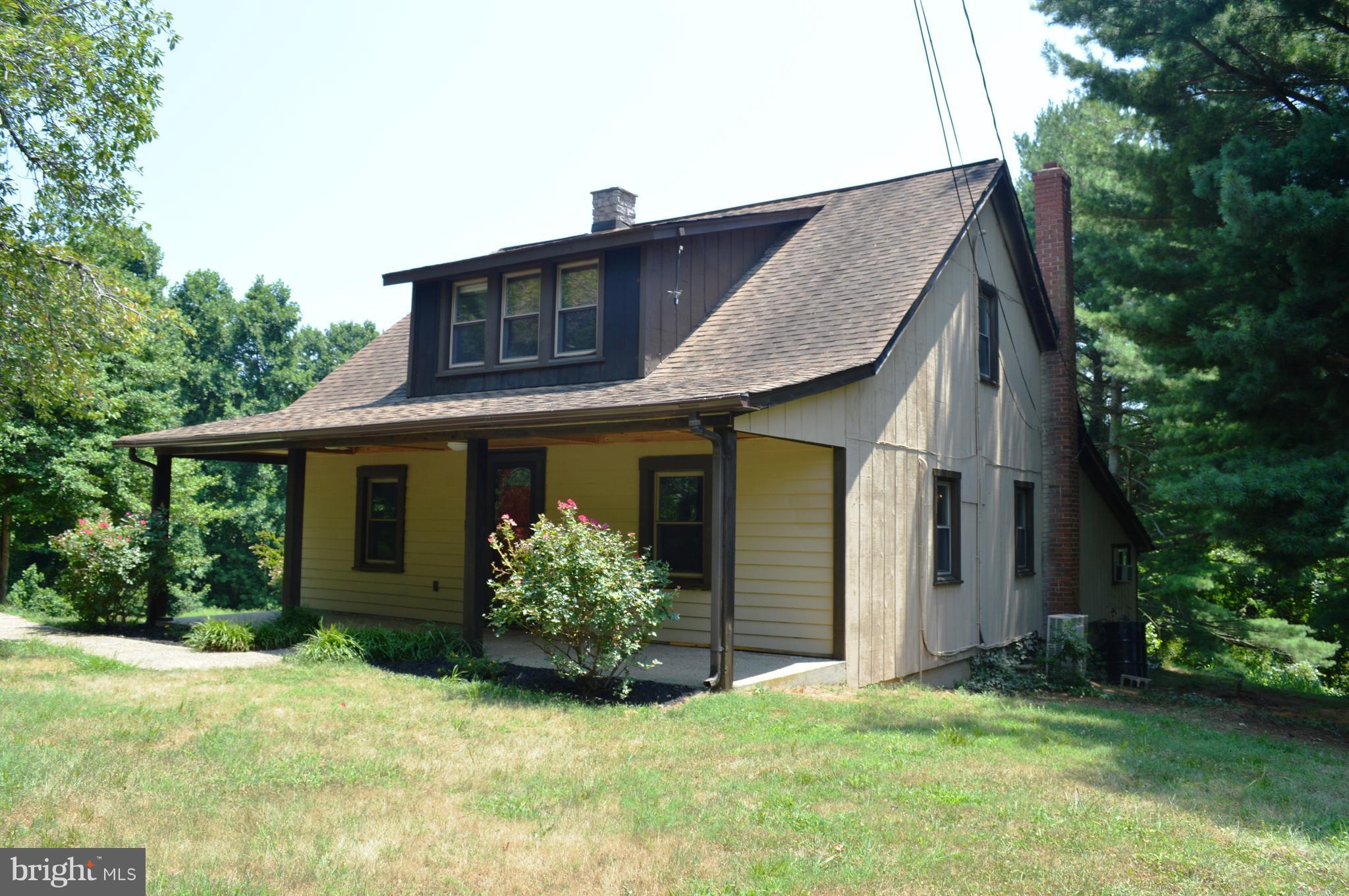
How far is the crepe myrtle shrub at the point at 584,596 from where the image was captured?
322 inches

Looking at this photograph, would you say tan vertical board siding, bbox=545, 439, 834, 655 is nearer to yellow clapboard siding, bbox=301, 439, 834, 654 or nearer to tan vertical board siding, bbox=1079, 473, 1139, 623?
yellow clapboard siding, bbox=301, 439, 834, 654

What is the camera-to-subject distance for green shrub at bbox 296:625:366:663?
1013 centimetres

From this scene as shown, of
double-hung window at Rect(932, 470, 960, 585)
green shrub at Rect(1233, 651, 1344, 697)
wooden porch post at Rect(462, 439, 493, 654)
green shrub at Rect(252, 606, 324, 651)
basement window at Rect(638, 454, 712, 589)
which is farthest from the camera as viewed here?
green shrub at Rect(1233, 651, 1344, 697)

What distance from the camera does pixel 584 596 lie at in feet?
26.8

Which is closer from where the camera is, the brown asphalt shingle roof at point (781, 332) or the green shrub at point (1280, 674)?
the brown asphalt shingle roof at point (781, 332)

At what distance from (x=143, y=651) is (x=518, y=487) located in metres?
4.90

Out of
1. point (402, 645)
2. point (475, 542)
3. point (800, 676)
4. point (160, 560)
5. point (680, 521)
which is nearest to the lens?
point (800, 676)

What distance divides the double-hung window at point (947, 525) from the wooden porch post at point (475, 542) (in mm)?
5618

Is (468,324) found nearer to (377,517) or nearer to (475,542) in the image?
(377,517)

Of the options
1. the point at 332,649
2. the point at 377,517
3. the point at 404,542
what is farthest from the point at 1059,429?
the point at 332,649

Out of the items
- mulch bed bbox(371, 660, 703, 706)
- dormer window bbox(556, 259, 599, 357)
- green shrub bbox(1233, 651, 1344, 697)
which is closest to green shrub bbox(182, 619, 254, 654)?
mulch bed bbox(371, 660, 703, 706)

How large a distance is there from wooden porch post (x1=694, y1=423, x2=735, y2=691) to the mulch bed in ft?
0.88

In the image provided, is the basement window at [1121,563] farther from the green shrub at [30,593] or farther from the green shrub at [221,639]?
the green shrub at [30,593]

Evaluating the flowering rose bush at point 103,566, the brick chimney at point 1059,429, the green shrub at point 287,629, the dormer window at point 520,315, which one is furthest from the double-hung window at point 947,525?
the flowering rose bush at point 103,566
